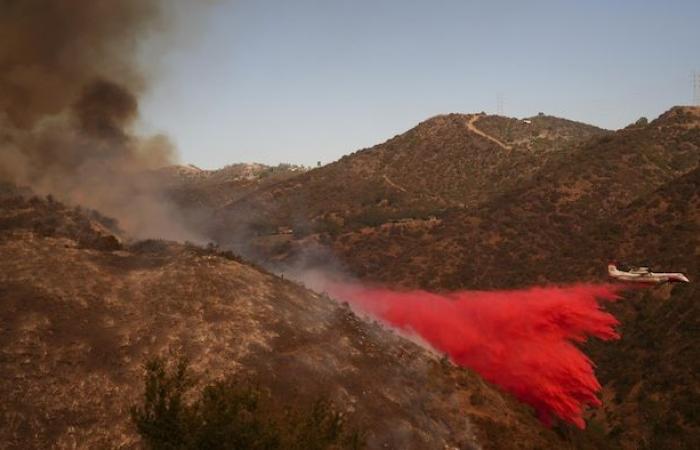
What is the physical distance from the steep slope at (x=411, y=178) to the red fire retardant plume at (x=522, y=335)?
57686 mm

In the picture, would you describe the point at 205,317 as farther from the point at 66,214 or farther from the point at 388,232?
the point at 388,232

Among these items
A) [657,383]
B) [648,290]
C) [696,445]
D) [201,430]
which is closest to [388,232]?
[648,290]

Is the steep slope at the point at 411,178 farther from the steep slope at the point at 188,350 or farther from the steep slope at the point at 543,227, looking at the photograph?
the steep slope at the point at 188,350

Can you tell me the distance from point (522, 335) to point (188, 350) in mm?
18966

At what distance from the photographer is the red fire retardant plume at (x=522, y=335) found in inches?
1228

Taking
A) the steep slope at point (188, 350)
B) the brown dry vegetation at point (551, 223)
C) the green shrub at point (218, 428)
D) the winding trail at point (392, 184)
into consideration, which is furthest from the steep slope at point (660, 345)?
the winding trail at point (392, 184)

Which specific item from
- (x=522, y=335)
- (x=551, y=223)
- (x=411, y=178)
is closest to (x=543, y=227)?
(x=551, y=223)

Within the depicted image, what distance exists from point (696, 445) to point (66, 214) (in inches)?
1586

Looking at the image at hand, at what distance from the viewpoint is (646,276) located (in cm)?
4725

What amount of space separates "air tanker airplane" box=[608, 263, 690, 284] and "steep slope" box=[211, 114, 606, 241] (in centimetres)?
4932

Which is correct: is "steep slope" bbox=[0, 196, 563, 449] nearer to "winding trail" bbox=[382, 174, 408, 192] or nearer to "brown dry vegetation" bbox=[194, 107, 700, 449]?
"brown dry vegetation" bbox=[194, 107, 700, 449]

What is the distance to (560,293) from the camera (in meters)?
40.8

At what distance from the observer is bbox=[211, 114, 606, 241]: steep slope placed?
105438 mm

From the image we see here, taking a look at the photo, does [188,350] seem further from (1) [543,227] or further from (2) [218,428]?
(1) [543,227]
